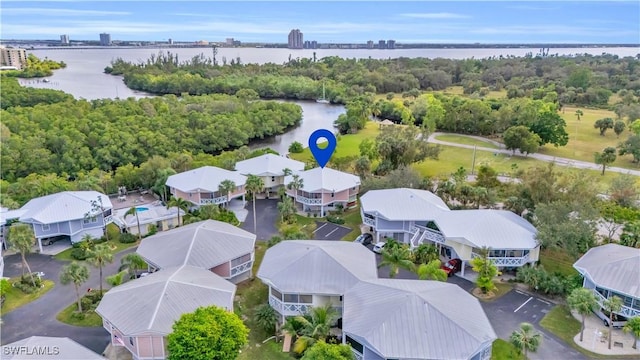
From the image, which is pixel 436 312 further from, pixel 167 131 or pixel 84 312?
pixel 167 131

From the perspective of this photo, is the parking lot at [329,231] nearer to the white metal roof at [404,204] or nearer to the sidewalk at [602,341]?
the white metal roof at [404,204]

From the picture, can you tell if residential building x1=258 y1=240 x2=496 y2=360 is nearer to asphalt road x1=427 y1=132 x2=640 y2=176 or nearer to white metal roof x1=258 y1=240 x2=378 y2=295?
white metal roof x1=258 y1=240 x2=378 y2=295

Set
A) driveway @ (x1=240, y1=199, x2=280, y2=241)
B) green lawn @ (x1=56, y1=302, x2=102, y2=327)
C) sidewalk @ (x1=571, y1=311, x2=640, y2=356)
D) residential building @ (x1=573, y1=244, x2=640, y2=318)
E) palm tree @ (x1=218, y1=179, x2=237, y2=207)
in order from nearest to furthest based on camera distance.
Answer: sidewalk @ (x1=571, y1=311, x2=640, y2=356)
residential building @ (x1=573, y1=244, x2=640, y2=318)
green lawn @ (x1=56, y1=302, x2=102, y2=327)
driveway @ (x1=240, y1=199, x2=280, y2=241)
palm tree @ (x1=218, y1=179, x2=237, y2=207)

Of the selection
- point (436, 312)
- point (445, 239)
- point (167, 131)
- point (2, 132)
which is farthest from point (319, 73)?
point (436, 312)

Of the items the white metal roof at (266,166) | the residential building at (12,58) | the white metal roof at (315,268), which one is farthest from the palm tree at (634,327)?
the residential building at (12,58)

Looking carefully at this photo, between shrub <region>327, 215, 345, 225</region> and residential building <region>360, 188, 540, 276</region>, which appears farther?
shrub <region>327, 215, 345, 225</region>

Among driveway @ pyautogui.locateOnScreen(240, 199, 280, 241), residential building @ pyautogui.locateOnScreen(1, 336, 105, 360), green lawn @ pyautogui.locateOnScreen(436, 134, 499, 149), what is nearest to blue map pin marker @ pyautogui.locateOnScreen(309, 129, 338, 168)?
driveway @ pyautogui.locateOnScreen(240, 199, 280, 241)
